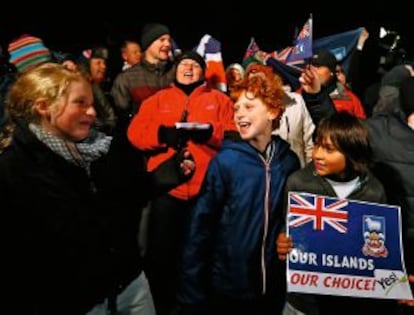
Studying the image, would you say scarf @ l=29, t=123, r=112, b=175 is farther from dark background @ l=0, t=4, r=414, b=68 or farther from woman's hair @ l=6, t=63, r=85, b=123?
dark background @ l=0, t=4, r=414, b=68

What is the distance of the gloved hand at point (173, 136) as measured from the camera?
14.5ft

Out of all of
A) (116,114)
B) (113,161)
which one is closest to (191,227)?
(113,161)

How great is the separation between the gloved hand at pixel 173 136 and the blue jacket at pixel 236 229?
1.08m

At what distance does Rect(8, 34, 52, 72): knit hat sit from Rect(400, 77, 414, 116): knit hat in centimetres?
330

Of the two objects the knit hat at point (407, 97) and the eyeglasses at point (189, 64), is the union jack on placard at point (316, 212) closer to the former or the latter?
the knit hat at point (407, 97)

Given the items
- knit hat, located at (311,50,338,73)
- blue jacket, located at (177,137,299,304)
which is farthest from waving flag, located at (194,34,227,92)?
blue jacket, located at (177,137,299,304)

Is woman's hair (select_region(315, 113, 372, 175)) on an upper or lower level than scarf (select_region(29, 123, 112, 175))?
lower

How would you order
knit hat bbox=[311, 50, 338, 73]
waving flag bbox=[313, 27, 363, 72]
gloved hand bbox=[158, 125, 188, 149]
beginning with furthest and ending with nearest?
1. waving flag bbox=[313, 27, 363, 72]
2. knit hat bbox=[311, 50, 338, 73]
3. gloved hand bbox=[158, 125, 188, 149]

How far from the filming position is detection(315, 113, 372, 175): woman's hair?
3160mm

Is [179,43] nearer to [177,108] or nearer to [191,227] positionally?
[177,108]

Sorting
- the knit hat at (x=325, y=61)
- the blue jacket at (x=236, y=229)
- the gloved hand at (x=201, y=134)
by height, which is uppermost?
the knit hat at (x=325, y=61)

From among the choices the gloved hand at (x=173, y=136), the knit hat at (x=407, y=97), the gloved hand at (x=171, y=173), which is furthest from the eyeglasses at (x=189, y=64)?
the gloved hand at (x=171, y=173)

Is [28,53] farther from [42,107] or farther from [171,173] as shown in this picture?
[42,107]

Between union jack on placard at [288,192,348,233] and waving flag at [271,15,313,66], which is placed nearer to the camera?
union jack on placard at [288,192,348,233]
